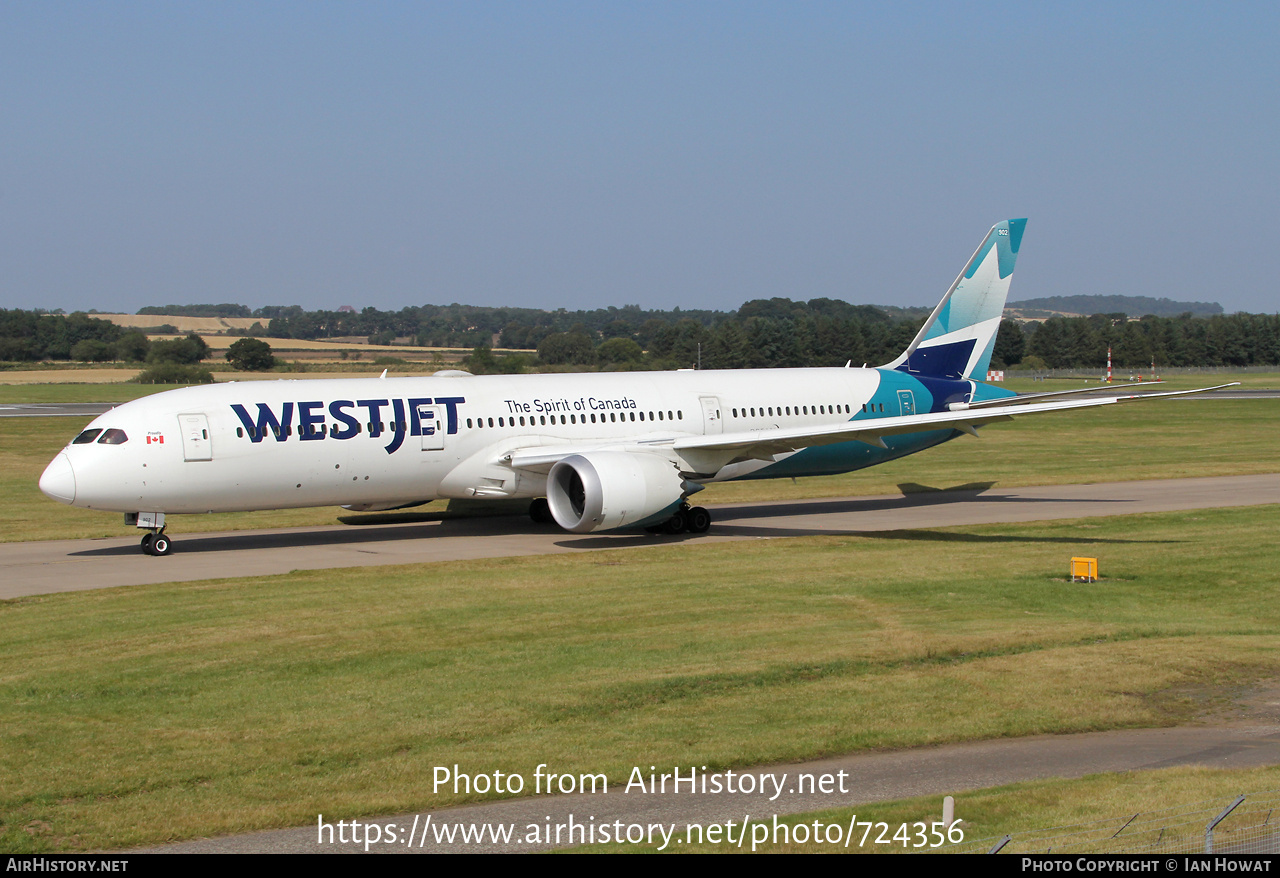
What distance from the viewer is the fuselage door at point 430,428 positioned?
2858cm

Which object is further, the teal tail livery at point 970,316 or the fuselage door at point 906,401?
the teal tail livery at point 970,316

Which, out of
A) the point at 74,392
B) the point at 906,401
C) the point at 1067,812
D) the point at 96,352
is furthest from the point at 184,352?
the point at 1067,812

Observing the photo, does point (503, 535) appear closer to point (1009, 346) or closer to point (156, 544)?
point (156, 544)

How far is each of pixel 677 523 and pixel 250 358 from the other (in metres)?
91.0

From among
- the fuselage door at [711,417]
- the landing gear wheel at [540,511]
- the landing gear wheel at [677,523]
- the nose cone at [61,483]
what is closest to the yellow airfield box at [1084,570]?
the landing gear wheel at [677,523]

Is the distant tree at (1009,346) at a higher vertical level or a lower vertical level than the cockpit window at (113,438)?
higher

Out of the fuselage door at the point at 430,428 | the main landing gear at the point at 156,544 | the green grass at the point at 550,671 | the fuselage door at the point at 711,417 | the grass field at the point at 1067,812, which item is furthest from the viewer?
the fuselage door at the point at 711,417

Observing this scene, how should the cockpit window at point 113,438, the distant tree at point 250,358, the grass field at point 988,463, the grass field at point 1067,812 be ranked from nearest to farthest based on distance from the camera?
the grass field at point 1067,812, the cockpit window at point 113,438, the grass field at point 988,463, the distant tree at point 250,358

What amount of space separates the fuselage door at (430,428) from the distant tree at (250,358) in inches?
3484

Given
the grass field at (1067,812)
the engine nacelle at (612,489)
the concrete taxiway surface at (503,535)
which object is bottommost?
the concrete taxiway surface at (503,535)

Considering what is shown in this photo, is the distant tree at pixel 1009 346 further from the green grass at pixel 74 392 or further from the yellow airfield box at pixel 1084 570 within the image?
the yellow airfield box at pixel 1084 570

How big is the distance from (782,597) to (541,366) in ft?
267

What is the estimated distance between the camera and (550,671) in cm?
1638
